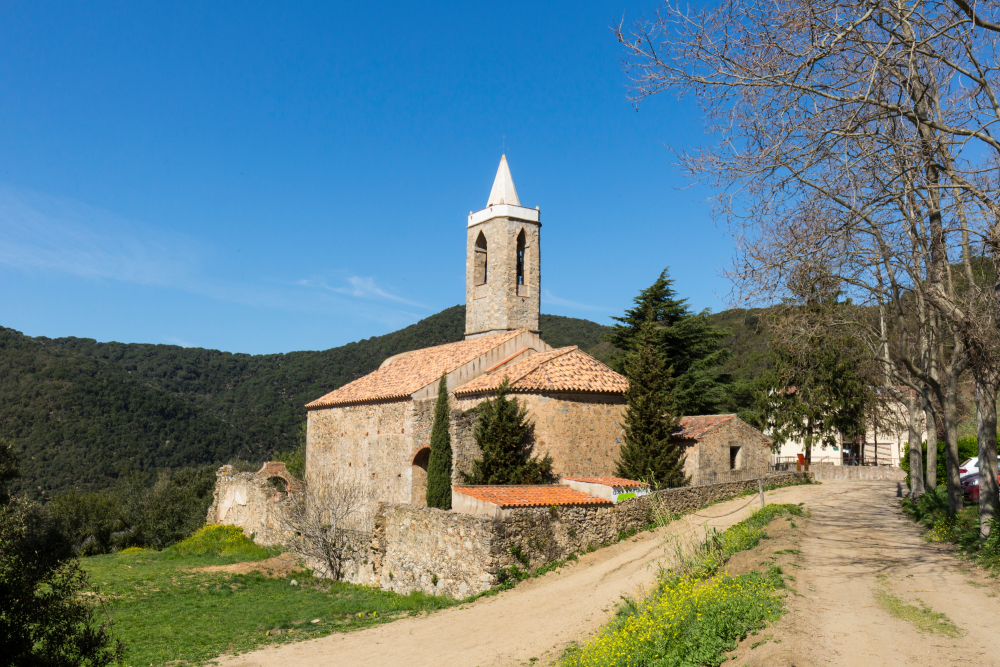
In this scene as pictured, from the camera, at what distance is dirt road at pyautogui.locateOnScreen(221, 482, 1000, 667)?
6.55 m

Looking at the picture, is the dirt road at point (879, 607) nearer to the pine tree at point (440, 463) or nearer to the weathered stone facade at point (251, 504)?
the pine tree at point (440, 463)

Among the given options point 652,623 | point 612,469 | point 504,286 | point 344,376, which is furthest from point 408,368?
point 344,376

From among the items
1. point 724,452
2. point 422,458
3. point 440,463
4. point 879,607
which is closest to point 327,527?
point 440,463

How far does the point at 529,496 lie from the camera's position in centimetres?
1495

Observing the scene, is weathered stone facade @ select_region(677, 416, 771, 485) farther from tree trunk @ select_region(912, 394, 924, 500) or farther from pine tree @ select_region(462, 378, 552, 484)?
pine tree @ select_region(462, 378, 552, 484)

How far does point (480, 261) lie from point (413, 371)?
603 cm

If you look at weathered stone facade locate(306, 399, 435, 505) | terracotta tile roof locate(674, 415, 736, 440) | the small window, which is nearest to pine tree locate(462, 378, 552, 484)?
the small window

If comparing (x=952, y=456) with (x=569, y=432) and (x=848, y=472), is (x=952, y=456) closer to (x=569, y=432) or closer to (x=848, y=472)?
(x=569, y=432)

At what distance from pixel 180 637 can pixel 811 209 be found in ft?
41.2

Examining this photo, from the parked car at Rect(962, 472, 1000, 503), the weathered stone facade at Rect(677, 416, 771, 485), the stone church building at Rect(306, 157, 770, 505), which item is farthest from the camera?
the weathered stone facade at Rect(677, 416, 771, 485)

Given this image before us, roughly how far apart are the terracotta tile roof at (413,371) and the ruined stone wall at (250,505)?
3953 mm

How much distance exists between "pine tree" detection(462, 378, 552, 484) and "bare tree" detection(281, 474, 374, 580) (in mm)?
3525

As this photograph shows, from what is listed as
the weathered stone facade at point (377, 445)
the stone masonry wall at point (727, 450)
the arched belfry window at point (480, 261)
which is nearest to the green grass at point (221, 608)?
the weathered stone facade at point (377, 445)

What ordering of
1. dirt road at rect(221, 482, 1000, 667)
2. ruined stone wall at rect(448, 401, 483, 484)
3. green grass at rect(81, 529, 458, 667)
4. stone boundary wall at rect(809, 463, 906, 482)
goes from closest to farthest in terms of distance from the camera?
dirt road at rect(221, 482, 1000, 667), green grass at rect(81, 529, 458, 667), ruined stone wall at rect(448, 401, 483, 484), stone boundary wall at rect(809, 463, 906, 482)
